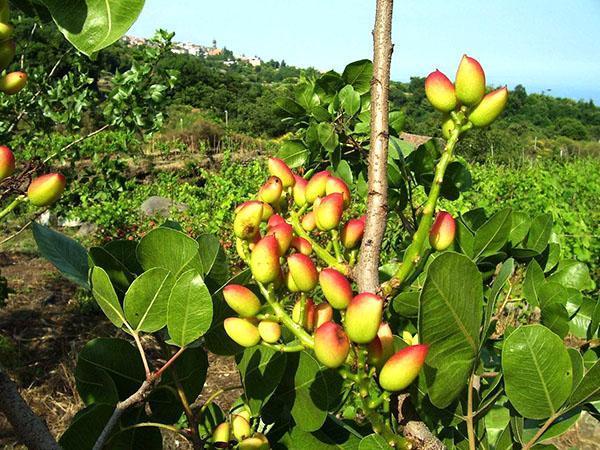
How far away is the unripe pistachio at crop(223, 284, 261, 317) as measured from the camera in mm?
457


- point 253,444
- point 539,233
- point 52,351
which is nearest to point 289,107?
point 539,233

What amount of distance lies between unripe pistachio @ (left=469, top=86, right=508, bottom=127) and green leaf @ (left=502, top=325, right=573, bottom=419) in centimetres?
18

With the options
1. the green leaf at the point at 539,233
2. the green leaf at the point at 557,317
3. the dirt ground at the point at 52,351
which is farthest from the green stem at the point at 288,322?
the dirt ground at the point at 52,351

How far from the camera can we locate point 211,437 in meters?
0.60

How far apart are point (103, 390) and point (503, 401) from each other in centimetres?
43

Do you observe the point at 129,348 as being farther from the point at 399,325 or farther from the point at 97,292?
the point at 399,325

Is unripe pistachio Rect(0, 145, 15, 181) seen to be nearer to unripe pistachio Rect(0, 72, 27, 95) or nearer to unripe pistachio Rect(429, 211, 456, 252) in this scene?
unripe pistachio Rect(0, 72, 27, 95)

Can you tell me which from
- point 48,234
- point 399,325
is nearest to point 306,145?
point 399,325

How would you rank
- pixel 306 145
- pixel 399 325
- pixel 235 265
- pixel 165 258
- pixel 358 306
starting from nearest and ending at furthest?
pixel 358 306
pixel 165 258
pixel 399 325
pixel 306 145
pixel 235 265

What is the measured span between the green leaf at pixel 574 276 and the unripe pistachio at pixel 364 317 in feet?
1.65

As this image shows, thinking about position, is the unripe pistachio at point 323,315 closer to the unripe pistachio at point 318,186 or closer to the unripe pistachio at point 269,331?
the unripe pistachio at point 269,331

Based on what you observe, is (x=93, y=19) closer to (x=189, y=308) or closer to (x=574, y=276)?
(x=189, y=308)

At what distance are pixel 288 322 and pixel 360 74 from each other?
676mm

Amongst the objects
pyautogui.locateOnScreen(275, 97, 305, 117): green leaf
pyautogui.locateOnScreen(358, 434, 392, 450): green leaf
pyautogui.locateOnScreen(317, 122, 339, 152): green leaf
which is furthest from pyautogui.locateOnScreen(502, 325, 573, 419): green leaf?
pyautogui.locateOnScreen(275, 97, 305, 117): green leaf
